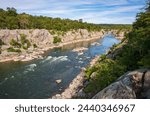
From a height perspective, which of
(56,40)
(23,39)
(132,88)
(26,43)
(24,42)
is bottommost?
(56,40)

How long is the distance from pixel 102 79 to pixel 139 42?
6.10 m

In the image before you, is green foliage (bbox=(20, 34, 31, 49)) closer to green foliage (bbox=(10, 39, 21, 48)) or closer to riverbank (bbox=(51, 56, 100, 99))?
green foliage (bbox=(10, 39, 21, 48))

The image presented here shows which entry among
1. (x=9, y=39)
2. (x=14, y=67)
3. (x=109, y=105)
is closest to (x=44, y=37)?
(x=9, y=39)

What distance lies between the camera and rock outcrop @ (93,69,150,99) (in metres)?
18.1

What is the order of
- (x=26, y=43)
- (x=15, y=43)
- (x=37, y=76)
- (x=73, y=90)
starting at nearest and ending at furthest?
1. (x=73, y=90)
2. (x=37, y=76)
3. (x=15, y=43)
4. (x=26, y=43)

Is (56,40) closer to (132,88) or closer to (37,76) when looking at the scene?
Answer: (37,76)

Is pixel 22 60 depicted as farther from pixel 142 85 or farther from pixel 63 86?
pixel 142 85

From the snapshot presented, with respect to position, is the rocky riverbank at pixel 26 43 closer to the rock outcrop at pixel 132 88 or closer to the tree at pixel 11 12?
the tree at pixel 11 12

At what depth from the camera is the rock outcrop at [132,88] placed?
59.3 feet

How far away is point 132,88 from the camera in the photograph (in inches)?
741

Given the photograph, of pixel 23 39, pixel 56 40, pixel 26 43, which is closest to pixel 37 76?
pixel 26 43

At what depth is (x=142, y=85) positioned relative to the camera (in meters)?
19.0

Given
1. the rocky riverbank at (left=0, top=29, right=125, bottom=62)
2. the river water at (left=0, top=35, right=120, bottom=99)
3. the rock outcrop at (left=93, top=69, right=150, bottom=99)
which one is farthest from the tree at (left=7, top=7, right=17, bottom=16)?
the rock outcrop at (left=93, top=69, right=150, bottom=99)

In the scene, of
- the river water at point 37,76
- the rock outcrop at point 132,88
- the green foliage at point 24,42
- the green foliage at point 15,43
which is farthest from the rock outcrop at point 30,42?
the rock outcrop at point 132,88
